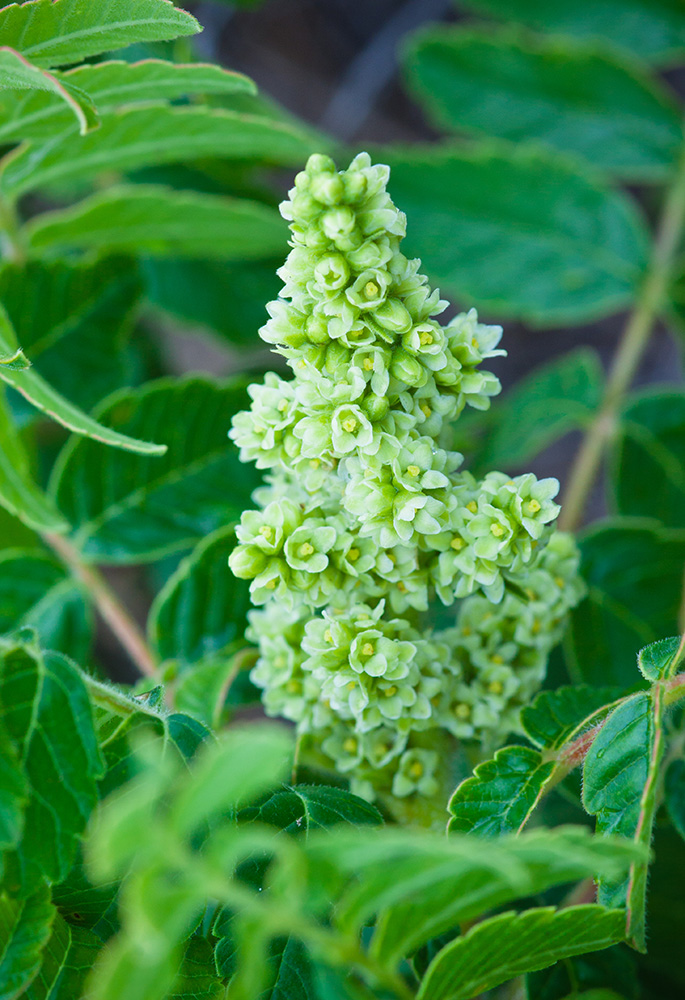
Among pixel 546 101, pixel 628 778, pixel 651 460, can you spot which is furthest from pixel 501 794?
pixel 546 101

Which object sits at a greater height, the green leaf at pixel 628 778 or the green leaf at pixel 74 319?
the green leaf at pixel 74 319

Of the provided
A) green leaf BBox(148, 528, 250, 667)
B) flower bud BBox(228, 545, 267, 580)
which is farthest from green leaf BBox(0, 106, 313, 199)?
flower bud BBox(228, 545, 267, 580)

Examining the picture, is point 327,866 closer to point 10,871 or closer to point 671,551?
point 10,871

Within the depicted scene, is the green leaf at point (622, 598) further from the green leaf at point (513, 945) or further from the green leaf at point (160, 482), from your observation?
the green leaf at point (513, 945)

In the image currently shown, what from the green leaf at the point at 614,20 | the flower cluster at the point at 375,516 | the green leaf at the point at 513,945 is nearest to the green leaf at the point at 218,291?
the green leaf at the point at 614,20

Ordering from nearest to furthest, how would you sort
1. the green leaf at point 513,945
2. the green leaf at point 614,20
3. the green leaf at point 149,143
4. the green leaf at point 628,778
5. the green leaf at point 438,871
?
the green leaf at point 438,871 < the green leaf at point 513,945 < the green leaf at point 628,778 < the green leaf at point 149,143 < the green leaf at point 614,20
